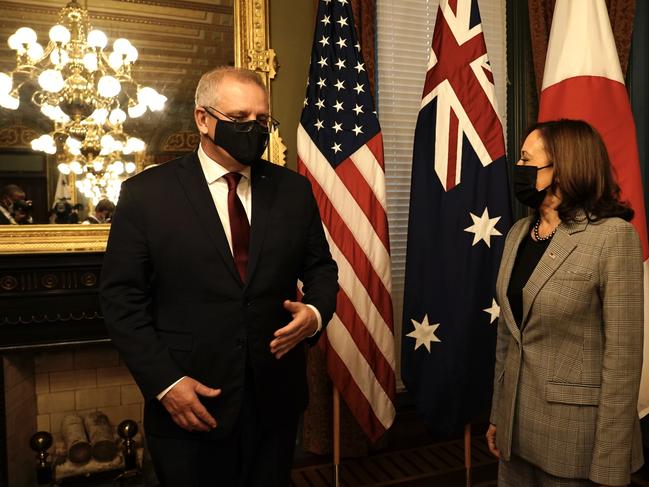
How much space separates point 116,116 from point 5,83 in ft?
1.59

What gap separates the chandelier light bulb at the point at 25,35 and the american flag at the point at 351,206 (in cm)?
129

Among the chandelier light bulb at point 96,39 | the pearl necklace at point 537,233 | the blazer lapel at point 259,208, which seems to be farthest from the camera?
the chandelier light bulb at point 96,39

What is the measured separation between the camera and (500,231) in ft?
7.74

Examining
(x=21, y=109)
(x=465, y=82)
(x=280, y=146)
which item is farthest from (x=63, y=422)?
(x=465, y=82)

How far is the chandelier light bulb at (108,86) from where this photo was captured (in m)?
2.51

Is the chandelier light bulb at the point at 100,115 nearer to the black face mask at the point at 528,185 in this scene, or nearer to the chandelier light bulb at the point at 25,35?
the chandelier light bulb at the point at 25,35

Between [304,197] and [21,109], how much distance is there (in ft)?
5.63

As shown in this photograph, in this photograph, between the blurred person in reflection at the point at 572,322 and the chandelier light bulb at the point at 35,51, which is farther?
the chandelier light bulb at the point at 35,51

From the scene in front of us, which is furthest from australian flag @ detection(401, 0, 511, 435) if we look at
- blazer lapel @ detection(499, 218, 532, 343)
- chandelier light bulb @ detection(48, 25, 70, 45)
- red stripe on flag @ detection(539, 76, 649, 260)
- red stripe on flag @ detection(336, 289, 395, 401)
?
chandelier light bulb @ detection(48, 25, 70, 45)

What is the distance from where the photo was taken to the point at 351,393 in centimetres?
248

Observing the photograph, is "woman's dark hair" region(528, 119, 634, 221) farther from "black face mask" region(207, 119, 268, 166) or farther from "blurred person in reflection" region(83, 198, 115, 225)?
"blurred person in reflection" region(83, 198, 115, 225)

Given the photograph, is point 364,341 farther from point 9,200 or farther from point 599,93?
point 9,200

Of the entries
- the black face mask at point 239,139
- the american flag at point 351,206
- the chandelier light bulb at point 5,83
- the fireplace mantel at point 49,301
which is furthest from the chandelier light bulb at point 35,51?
the black face mask at point 239,139

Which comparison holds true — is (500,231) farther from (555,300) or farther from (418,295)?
(555,300)
